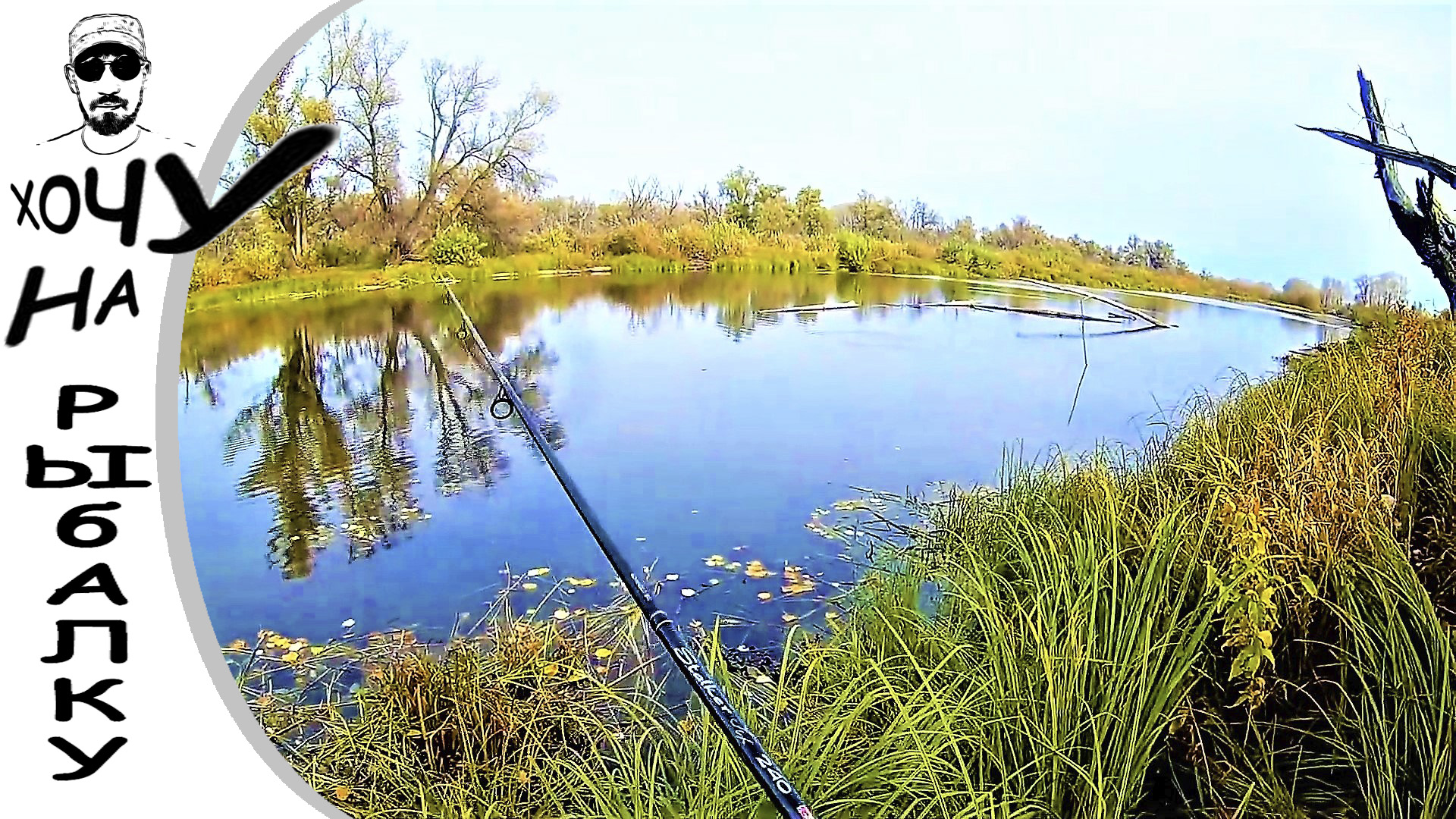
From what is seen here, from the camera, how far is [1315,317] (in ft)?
6.59

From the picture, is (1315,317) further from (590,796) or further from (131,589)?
(131,589)

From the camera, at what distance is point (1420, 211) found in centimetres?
191

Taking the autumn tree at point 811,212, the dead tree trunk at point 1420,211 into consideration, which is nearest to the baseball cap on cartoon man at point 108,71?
the autumn tree at point 811,212

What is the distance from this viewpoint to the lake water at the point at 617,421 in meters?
1.57

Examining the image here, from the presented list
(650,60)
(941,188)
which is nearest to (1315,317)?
(941,188)

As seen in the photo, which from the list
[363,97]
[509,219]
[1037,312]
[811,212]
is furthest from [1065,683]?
[363,97]

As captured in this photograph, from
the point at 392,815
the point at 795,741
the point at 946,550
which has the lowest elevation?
the point at 392,815

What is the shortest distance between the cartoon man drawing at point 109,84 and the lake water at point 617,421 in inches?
13.3

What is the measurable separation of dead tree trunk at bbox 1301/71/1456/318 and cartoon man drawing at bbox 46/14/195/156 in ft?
6.72

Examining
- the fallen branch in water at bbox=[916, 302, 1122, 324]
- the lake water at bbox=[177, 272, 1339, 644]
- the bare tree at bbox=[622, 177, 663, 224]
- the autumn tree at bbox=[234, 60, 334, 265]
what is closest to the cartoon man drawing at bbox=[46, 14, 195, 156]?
the autumn tree at bbox=[234, 60, 334, 265]

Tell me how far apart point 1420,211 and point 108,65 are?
92.5 inches

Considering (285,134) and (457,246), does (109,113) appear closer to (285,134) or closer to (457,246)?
(285,134)

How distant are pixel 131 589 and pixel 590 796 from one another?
28.2 inches

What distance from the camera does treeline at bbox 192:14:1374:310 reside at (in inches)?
62.9
